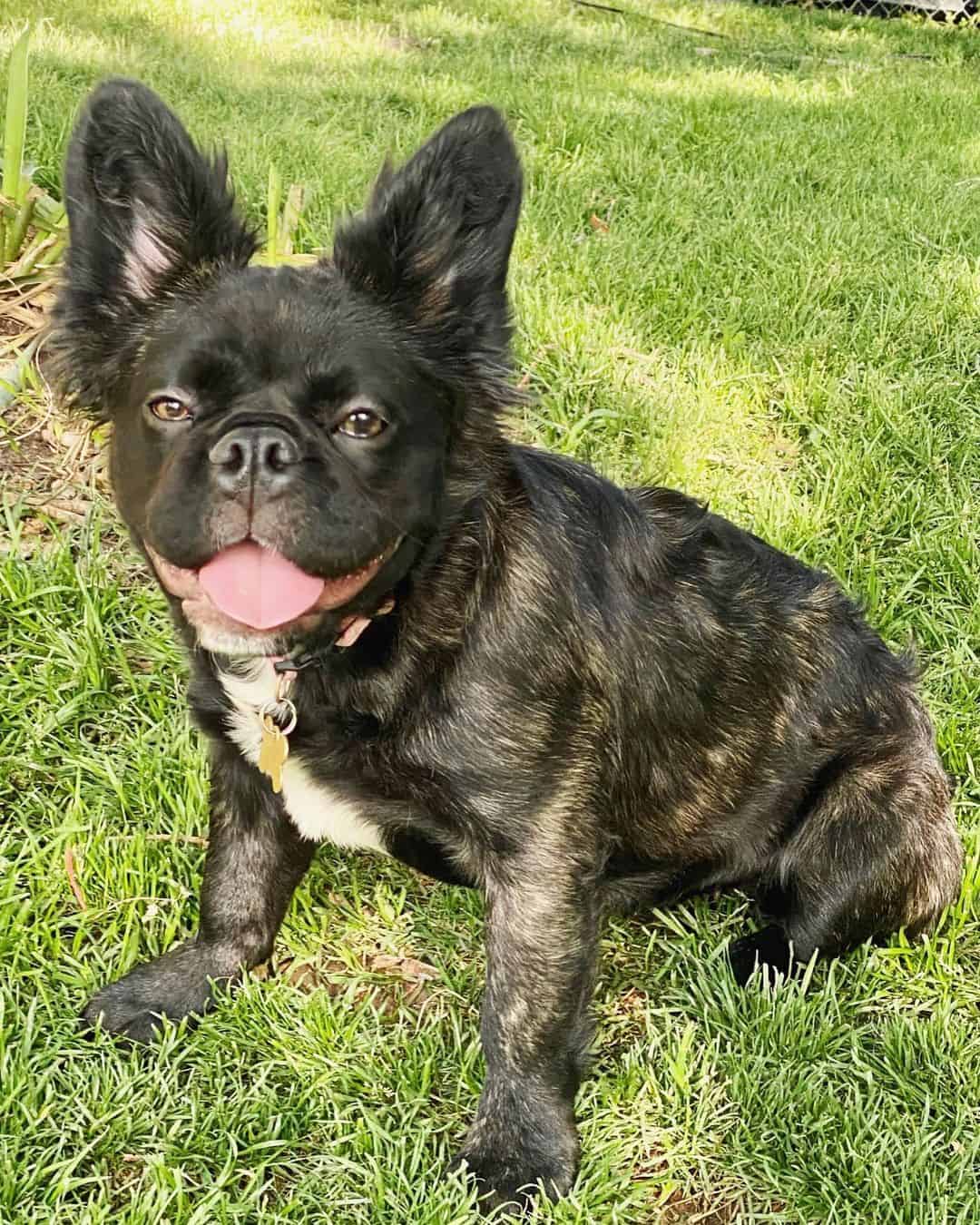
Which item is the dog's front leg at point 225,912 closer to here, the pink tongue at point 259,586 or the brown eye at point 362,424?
the pink tongue at point 259,586

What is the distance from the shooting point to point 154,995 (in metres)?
2.64

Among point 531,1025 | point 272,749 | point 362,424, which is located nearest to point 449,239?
point 362,424

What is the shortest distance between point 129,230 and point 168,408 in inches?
17.1

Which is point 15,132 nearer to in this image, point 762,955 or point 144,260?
point 144,260

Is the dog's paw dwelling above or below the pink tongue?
below

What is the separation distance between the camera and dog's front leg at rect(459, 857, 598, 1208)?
2.30 metres

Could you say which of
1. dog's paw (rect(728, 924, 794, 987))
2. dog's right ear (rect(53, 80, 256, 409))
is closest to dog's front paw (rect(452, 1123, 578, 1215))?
dog's paw (rect(728, 924, 794, 987))

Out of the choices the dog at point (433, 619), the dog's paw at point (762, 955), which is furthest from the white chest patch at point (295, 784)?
the dog's paw at point (762, 955)

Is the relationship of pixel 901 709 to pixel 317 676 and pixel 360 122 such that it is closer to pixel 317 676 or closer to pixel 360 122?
pixel 317 676

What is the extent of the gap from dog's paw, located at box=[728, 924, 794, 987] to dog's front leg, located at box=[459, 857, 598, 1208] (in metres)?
0.56

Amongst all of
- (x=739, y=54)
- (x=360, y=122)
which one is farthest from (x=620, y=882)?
(x=739, y=54)

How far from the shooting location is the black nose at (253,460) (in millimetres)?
1938

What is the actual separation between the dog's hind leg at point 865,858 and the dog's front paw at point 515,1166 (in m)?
0.66

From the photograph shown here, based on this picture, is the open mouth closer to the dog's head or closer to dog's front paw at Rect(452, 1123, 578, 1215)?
the dog's head
